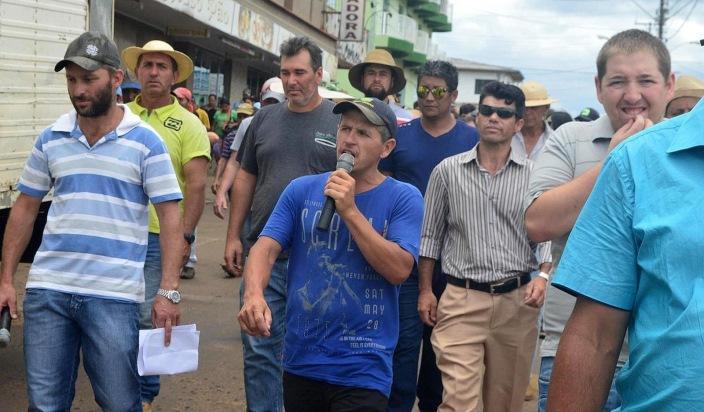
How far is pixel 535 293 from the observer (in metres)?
4.98

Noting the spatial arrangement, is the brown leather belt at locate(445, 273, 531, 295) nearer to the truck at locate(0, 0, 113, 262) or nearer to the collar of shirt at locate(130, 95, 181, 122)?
the collar of shirt at locate(130, 95, 181, 122)

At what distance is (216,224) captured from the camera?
15.7 m

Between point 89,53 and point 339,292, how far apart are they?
5.60 ft

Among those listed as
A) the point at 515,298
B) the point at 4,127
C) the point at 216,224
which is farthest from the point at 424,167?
the point at 216,224

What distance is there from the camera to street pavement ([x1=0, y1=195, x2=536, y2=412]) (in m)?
6.07

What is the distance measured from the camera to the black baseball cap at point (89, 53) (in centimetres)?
434

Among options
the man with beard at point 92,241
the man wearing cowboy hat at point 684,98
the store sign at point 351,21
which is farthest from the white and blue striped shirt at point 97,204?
the store sign at point 351,21

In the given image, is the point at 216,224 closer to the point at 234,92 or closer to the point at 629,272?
the point at 234,92

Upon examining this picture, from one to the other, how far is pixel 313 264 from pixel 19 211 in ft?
5.23

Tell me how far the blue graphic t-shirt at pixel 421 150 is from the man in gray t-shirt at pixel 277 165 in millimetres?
530

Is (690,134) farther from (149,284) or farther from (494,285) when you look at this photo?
(149,284)

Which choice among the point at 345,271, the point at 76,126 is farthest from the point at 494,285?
the point at 76,126

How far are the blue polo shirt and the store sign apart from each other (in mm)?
31886

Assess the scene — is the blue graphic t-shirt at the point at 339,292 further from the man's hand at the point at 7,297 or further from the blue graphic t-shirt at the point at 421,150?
the blue graphic t-shirt at the point at 421,150
